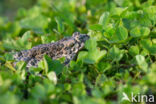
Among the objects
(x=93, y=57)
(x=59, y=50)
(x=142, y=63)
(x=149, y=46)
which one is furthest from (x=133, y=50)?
(x=59, y=50)

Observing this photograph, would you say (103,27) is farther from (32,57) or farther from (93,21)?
(93,21)

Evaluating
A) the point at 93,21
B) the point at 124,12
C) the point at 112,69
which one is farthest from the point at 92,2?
the point at 112,69

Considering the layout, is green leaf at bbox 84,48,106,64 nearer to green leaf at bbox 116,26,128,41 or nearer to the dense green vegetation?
the dense green vegetation

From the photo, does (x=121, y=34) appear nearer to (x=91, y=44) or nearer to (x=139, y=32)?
(x=139, y=32)

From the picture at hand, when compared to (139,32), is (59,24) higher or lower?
higher

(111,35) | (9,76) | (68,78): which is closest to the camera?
(9,76)

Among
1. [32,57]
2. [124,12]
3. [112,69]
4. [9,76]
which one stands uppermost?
[124,12]

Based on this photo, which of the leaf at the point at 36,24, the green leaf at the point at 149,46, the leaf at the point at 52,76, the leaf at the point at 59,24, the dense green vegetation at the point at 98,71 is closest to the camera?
the dense green vegetation at the point at 98,71

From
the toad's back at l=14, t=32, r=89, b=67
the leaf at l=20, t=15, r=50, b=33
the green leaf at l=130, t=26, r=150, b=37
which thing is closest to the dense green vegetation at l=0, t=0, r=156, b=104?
the green leaf at l=130, t=26, r=150, b=37

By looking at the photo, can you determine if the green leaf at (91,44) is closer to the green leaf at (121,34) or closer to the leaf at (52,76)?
the green leaf at (121,34)

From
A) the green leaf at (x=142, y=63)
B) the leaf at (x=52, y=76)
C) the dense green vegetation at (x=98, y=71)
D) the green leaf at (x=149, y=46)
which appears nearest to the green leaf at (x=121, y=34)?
the dense green vegetation at (x=98, y=71)

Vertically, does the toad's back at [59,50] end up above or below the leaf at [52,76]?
above
